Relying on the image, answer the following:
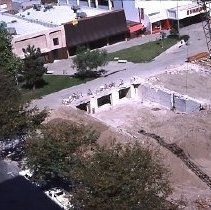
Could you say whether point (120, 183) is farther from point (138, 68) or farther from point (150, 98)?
point (138, 68)

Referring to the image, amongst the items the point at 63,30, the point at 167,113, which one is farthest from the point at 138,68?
the point at 63,30

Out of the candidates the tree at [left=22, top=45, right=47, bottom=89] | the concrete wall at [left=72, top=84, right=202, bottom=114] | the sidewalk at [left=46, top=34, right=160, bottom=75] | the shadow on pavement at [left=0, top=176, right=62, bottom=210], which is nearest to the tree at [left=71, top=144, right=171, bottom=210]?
the shadow on pavement at [left=0, top=176, right=62, bottom=210]

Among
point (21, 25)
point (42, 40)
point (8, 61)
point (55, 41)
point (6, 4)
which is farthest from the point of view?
point (6, 4)

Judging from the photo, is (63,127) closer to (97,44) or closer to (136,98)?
(136,98)

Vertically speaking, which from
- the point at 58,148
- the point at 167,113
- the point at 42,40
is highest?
the point at 58,148

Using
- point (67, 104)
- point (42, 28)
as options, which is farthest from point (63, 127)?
point (42, 28)

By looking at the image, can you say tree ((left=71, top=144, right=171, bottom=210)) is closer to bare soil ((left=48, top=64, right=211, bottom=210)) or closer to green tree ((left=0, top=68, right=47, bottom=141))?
bare soil ((left=48, top=64, right=211, bottom=210))

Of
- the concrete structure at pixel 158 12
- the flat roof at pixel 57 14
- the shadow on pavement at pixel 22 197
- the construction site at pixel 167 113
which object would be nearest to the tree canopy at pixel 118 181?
the shadow on pavement at pixel 22 197
